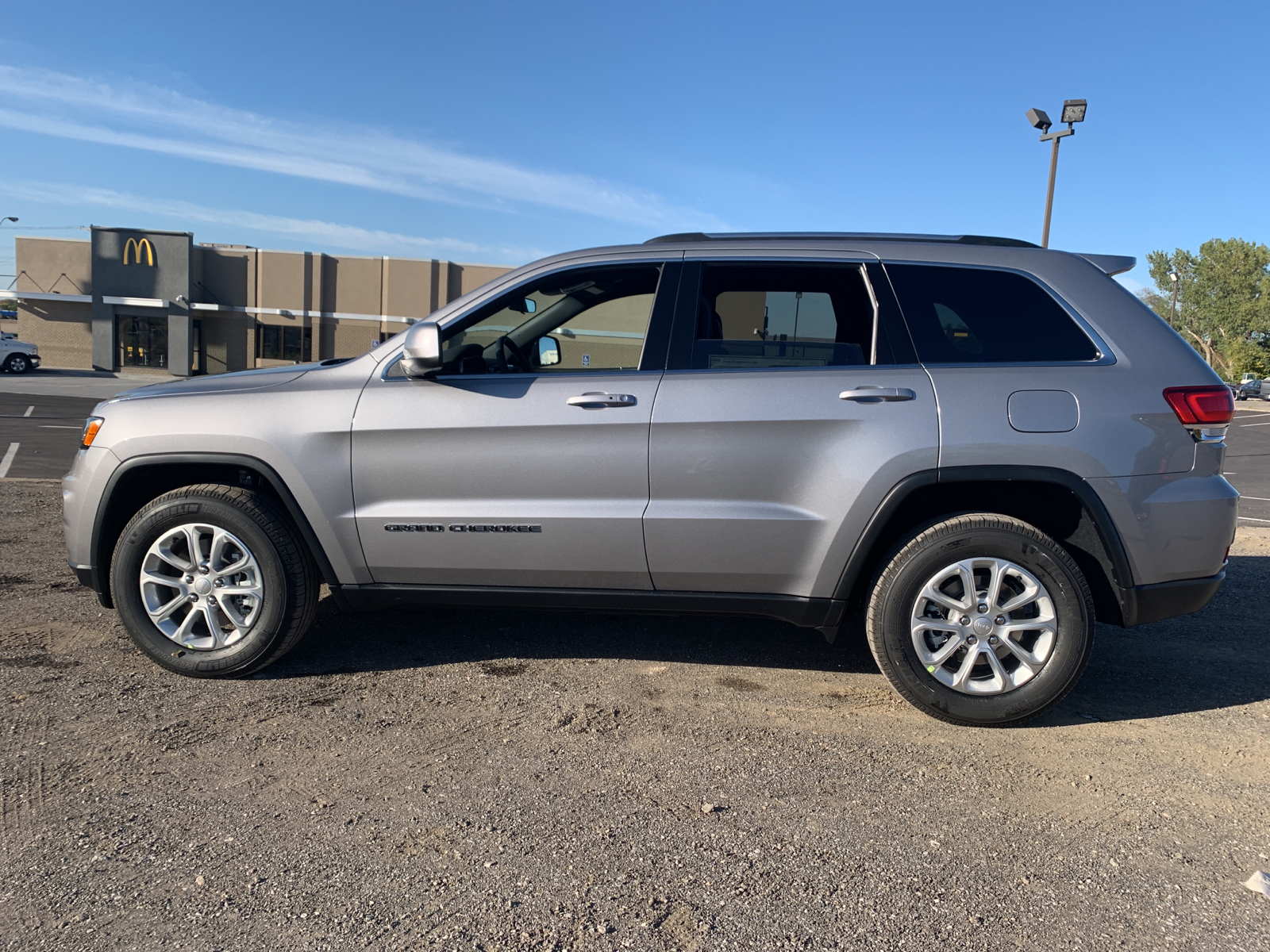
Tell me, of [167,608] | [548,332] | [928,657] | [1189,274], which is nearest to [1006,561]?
[928,657]

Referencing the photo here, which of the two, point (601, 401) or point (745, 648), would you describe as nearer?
point (601, 401)

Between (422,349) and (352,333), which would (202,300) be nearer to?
(352,333)

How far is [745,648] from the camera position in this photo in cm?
456

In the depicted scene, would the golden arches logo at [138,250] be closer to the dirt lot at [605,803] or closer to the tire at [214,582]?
the dirt lot at [605,803]

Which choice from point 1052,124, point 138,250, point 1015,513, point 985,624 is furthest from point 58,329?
point 985,624

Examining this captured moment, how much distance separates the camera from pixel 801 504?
362 cm

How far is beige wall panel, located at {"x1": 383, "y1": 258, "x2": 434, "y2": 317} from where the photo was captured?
43.9m

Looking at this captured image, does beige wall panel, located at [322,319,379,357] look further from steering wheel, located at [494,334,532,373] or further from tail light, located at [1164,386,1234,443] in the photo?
tail light, located at [1164,386,1234,443]

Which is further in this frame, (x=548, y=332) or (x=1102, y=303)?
(x=548, y=332)

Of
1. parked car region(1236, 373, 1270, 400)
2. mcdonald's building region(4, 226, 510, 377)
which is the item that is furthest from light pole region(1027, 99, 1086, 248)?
parked car region(1236, 373, 1270, 400)

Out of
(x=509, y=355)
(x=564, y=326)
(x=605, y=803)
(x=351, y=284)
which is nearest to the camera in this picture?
(x=605, y=803)

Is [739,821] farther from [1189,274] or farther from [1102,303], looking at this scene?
[1189,274]

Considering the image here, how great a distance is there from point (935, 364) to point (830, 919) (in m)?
2.20

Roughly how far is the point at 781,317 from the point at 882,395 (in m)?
0.59
